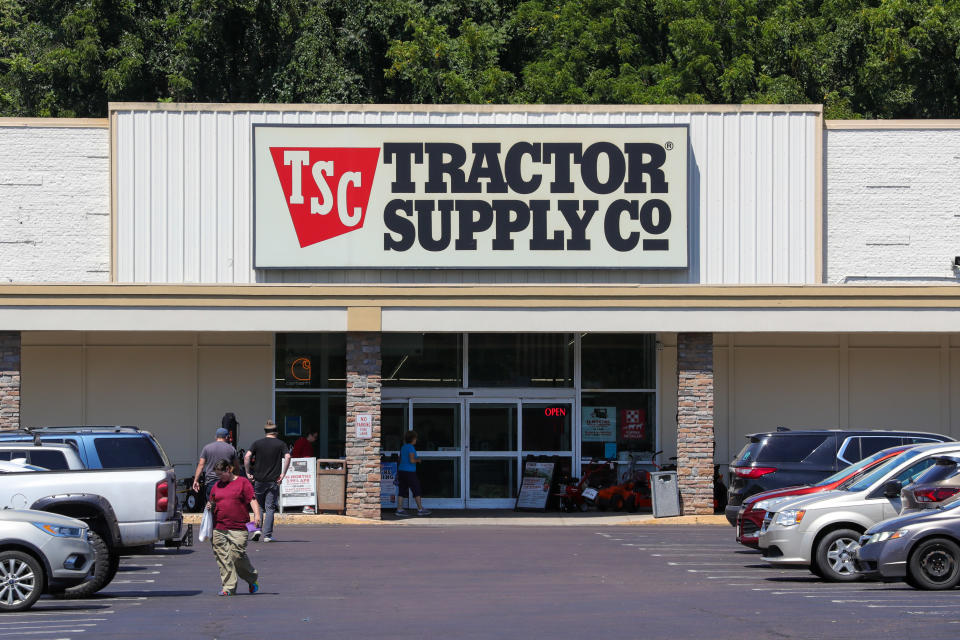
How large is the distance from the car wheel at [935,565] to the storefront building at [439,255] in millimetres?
10907

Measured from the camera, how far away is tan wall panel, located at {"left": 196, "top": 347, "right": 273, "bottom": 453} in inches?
1133

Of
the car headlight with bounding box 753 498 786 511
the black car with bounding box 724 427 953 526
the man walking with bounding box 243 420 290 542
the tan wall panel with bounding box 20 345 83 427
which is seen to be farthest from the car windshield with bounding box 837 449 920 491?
the tan wall panel with bounding box 20 345 83 427

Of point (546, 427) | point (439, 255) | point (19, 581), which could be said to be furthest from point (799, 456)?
point (19, 581)

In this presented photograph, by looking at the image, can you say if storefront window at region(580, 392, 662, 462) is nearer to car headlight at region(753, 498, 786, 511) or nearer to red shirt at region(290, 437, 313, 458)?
red shirt at region(290, 437, 313, 458)

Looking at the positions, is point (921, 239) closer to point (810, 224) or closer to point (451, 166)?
point (810, 224)

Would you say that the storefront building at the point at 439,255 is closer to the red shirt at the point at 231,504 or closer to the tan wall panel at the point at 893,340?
the tan wall panel at the point at 893,340

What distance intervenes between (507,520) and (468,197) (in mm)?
6179

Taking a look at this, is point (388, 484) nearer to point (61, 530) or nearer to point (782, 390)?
point (782, 390)

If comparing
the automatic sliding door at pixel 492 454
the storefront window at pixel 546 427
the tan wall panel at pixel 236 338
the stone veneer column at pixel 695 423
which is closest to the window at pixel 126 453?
the tan wall panel at pixel 236 338

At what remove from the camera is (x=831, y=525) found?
685 inches

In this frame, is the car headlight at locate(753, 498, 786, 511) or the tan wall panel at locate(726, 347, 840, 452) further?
the tan wall panel at locate(726, 347, 840, 452)

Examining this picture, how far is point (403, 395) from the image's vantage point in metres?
29.2

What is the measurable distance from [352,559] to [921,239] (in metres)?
14.1

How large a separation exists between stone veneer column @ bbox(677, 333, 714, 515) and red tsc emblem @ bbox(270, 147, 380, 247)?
21.9ft
